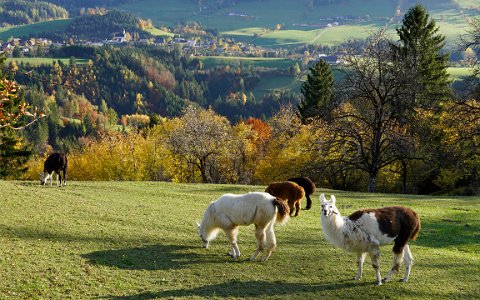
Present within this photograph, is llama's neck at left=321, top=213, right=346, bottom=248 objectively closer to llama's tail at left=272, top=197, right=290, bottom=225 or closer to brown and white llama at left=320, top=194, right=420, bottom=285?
brown and white llama at left=320, top=194, right=420, bottom=285

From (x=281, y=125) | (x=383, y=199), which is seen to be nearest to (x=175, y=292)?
(x=383, y=199)

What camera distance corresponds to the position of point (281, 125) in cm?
6656

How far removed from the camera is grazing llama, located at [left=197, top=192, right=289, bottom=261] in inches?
594

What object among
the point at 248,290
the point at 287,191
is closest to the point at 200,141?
the point at 287,191

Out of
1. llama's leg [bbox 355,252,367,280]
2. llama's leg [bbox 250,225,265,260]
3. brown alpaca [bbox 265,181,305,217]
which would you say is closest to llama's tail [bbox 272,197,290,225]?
llama's leg [bbox 250,225,265,260]

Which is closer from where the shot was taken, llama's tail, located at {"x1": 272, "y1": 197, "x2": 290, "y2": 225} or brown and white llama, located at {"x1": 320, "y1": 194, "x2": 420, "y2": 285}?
brown and white llama, located at {"x1": 320, "y1": 194, "x2": 420, "y2": 285}

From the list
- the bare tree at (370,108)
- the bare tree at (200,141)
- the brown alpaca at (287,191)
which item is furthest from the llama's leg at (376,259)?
the bare tree at (200,141)

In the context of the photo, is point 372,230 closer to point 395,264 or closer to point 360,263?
point 360,263

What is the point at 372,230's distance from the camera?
1369 cm

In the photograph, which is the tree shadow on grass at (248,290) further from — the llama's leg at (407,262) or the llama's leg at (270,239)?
the llama's leg at (270,239)

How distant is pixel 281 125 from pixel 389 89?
3074cm

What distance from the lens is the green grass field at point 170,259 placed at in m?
12.9

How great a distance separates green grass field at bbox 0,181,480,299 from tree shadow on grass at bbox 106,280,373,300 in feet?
0.10

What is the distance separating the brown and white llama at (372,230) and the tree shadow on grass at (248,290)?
1.12 meters
